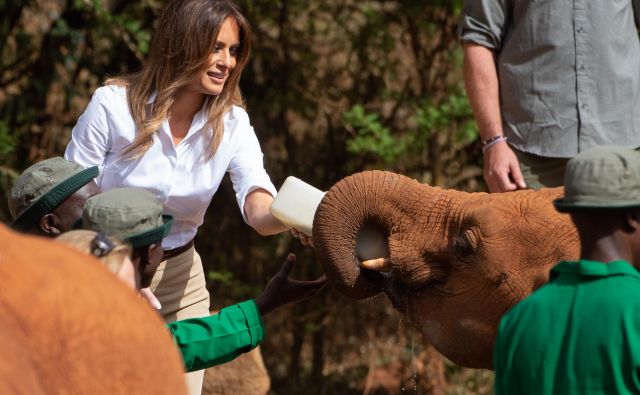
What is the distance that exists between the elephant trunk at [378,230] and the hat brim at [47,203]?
92 centimetres

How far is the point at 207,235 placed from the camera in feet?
27.5

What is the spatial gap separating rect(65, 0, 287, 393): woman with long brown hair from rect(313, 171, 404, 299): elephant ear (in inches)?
8.8

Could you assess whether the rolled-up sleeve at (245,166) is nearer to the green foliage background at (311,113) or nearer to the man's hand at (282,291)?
the man's hand at (282,291)

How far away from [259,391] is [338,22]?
2455mm

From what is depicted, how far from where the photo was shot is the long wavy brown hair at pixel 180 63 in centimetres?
435

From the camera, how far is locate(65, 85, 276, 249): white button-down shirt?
14.0ft

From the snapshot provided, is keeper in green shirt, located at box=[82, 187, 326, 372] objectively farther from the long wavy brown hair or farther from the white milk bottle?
the long wavy brown hair

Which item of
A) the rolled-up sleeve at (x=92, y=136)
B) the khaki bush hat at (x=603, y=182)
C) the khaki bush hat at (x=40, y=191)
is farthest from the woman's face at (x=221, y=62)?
the khaki bush hat at (x=603, y=182)

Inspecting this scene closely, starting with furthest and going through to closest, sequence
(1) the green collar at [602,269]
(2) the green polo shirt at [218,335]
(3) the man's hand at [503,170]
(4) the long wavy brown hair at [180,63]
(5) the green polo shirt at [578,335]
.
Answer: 1. (3) the man's hand at [503,170]
2. (4) the long wavy brown hair at [180,63]
3. (2) the green polo shirt at [218,335]
4. (1) the green collar at [602,269]
5. (5) the green polo shirt at [578,335]

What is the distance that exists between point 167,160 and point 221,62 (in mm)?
403

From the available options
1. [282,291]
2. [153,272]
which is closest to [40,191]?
[153,272]

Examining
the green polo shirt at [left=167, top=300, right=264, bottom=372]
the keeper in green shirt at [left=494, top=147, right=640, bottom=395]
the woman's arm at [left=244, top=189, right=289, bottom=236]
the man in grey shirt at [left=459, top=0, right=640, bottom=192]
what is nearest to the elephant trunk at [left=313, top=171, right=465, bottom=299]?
the woman's arm at [left=244, top=189, right=289, bottom=236]

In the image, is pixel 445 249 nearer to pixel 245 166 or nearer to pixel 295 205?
pixel 295 205

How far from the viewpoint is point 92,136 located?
424 cm
